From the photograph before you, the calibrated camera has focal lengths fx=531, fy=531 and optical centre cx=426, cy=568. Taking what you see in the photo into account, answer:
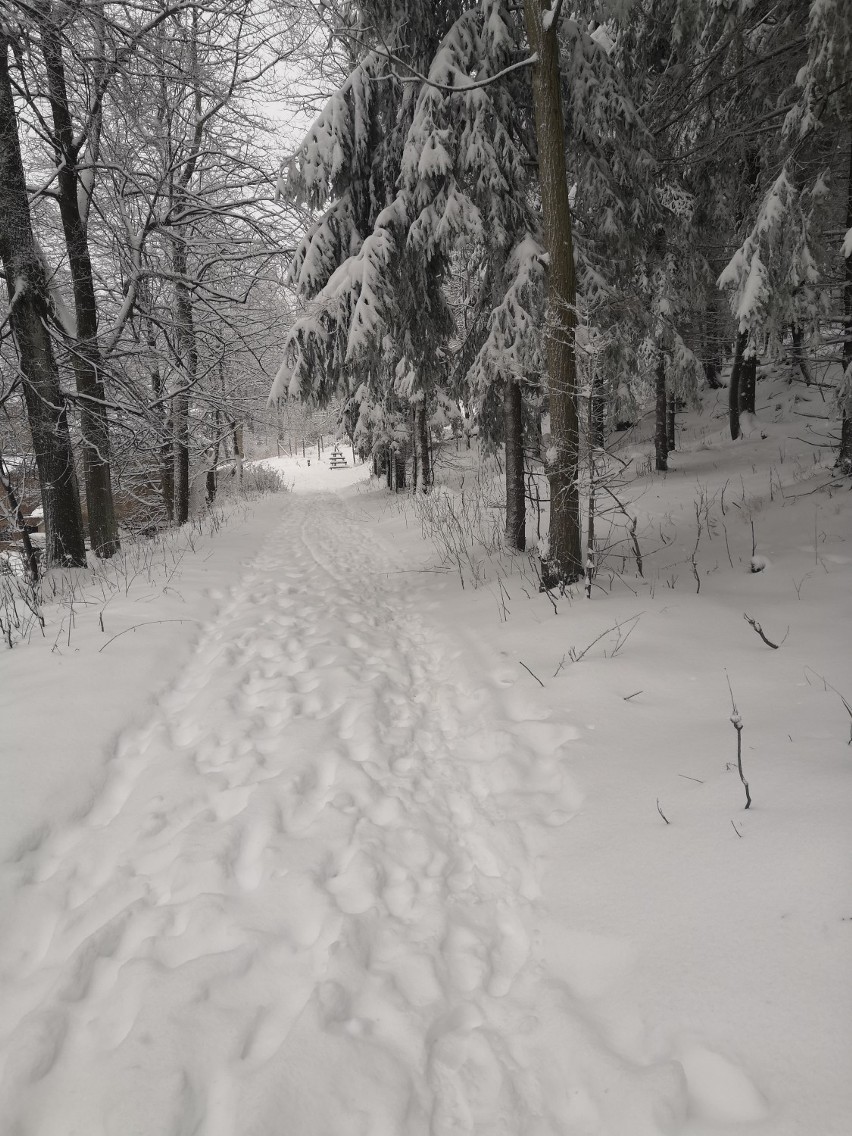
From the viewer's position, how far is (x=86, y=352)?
814cm

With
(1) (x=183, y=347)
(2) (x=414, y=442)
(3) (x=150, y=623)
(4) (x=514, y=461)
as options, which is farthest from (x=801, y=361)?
(2) (x=414, y=442)

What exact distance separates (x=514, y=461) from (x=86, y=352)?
265 inches

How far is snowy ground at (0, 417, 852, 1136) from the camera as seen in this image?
5.18ft

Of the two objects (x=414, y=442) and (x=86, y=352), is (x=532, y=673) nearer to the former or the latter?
(x=86, y=352)

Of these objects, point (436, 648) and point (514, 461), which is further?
point (514, 461)

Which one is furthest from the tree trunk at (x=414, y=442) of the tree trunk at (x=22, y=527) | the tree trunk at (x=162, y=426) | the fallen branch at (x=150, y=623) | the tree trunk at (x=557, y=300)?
the fallen branch at (x=150, y=623)

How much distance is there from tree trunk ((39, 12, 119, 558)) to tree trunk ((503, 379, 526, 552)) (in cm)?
563

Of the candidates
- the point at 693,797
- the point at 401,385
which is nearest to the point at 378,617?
the point at 693,797

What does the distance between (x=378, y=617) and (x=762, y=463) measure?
10142 mm

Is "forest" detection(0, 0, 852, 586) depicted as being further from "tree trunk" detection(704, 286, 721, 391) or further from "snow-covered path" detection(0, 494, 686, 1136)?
"tree trunk" detection(704, 286, 721, 391)

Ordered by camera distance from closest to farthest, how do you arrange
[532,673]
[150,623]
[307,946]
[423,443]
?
[307,946] → [532,673] → [150,623] → [423,443]

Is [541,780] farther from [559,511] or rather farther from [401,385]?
[401,385]

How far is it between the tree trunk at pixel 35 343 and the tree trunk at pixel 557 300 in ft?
21.1

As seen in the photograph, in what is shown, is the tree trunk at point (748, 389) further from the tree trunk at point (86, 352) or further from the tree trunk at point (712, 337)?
the tree trunk at point (86, 352)
